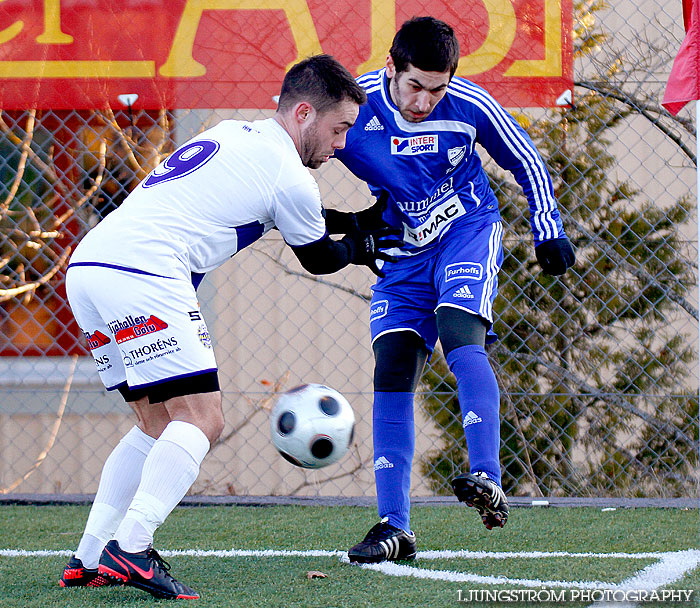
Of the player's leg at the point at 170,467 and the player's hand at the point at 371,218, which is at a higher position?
the player's hand at the point at 371,218

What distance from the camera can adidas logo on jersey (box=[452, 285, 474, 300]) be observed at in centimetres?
304

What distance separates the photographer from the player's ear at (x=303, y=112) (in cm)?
268

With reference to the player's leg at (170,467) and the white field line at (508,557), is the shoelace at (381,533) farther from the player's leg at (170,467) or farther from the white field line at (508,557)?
the player's leg at (170,467)

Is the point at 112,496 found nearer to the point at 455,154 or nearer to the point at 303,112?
the point at 303,112

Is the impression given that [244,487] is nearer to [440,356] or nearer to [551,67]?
[440,356]

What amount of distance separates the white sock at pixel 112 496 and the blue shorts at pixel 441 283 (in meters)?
0.97

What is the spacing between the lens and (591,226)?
4.79 m

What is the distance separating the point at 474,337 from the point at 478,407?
0.77 feet

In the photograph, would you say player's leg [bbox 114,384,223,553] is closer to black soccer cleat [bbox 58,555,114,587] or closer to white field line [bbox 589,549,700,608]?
black soccer cleat [bbox 58,555,114,587]

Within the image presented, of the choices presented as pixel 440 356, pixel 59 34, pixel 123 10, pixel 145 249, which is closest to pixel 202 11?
pixel 123 10

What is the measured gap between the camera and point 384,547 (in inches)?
119

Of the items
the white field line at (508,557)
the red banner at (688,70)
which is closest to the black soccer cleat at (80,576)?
the white field line at (508,557)

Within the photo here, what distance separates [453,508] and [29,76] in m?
2.92

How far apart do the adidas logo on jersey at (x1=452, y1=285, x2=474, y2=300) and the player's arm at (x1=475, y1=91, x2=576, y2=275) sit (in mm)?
294
